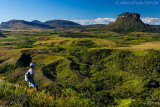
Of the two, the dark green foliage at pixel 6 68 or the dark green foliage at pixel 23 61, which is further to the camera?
the dark green foliage at pixel 23 61

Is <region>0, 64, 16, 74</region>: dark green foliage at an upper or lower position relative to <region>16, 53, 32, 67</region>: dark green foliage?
lower

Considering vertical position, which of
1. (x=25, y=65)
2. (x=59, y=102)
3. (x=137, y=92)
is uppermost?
(x=59, y=102)

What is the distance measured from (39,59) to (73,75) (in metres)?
23.4

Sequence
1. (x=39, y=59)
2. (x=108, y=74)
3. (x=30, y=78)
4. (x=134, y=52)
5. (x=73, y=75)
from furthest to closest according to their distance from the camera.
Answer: (x=134, y=52)
(x=39, y=59)
(x=108, y=74)
(x=73, y=75)
(x=30, y=78)

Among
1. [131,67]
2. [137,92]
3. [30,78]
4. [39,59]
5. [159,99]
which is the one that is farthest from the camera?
[39,59]

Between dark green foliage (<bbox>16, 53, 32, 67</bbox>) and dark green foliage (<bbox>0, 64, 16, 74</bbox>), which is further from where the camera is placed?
dark green foliage (<bbox>16, 53, 32, 67</bbox>)

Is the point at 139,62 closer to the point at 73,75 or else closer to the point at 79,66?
the point at 79,66

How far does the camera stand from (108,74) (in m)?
46.3

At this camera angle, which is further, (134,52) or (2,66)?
(134,52)

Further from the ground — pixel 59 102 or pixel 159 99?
pixel 59 102

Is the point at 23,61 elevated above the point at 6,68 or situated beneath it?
elevated above

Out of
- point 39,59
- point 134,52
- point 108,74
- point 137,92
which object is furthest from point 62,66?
point 134,52

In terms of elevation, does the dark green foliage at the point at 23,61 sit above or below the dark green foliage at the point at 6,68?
above

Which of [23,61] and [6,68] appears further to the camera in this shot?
[23,61]
